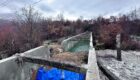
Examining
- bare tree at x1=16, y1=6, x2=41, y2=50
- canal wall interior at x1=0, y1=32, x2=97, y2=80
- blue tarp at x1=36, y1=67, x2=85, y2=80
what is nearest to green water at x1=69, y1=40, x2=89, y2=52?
bare tree at x1=16, y1=6, x2=41, y2=50

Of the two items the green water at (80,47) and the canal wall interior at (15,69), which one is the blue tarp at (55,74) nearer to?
the canal wall interior at (15,69)

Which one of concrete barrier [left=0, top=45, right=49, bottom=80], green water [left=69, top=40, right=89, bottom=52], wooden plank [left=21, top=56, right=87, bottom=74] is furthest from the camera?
green water [left=69, top=40, right=89, bottom=52]

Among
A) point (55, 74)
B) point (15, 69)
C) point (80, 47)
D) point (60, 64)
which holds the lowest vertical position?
point (80, 47)

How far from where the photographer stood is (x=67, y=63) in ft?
11.5

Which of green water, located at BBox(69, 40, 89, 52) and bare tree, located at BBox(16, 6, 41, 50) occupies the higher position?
bare tree, located at BBox(16, 6, 41, 50)

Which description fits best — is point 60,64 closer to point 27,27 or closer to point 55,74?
point 55,74

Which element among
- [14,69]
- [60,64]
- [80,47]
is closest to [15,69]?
[14,69]

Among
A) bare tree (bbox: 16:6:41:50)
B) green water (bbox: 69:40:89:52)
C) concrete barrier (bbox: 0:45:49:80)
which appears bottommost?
green water (bbox: 69:40:89:52)

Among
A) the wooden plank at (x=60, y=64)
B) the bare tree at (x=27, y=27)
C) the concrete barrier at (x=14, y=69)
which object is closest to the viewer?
the wooden plank at (x=60, y=64)

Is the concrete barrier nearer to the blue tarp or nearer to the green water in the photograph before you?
the blue tarp

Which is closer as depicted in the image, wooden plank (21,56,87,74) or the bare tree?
wooden plank (21,56,87,74)

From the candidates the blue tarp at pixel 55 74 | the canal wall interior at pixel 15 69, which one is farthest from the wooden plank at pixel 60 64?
the blue tarp at pixel 55 74

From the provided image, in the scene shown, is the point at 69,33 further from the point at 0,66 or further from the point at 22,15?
the point at 0,66

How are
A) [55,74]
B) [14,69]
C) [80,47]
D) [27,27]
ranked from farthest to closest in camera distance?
[80,47]
[27,27]
[55,74]
[14,69]
